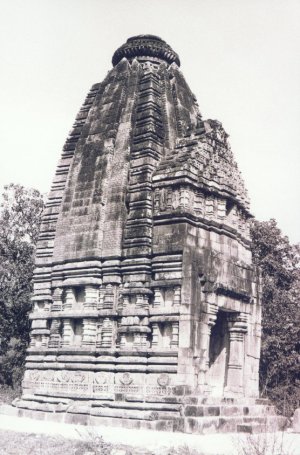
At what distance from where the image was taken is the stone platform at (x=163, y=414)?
13.7 metres

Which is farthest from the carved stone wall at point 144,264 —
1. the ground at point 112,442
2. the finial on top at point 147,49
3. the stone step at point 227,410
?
the ground at point 112,442

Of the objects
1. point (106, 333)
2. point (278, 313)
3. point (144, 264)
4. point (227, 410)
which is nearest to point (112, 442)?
point (227, 410)

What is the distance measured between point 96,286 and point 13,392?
9504 millimetres

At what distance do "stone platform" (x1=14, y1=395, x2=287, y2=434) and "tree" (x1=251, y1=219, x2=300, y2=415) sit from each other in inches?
338

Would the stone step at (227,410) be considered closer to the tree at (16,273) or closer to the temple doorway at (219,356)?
the temple doorway at (219,356)

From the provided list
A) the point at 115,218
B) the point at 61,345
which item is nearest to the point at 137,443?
the point at 61,345

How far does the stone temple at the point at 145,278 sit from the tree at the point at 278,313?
28.1 feet

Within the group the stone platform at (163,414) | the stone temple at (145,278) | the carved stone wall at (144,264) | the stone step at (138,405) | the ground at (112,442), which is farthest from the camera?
the carved stone wall at (144,264)

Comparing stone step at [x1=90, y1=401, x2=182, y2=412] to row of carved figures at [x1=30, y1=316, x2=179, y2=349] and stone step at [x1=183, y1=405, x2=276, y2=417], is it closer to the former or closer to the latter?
stone step at [x1=183, y1=405, x2=276, y2=417]

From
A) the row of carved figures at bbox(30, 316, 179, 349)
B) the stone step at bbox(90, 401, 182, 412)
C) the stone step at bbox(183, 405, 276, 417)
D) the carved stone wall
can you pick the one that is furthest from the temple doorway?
the stone step at bbox(90, 401, 182, 412)

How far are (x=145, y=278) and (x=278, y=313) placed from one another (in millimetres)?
12787

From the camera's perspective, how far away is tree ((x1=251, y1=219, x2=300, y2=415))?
2581 cm

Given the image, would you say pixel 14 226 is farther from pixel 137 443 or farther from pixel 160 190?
pixel 137 443

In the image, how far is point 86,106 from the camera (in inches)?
803
